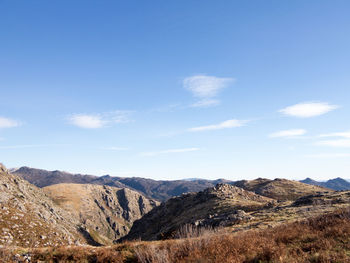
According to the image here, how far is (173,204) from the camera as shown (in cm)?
7456

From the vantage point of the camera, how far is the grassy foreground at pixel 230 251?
31.8ft

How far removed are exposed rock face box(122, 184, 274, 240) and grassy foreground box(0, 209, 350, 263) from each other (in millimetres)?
19813

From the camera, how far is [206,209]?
165 feet

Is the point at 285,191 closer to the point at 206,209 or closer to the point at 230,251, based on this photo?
the point at 206,209

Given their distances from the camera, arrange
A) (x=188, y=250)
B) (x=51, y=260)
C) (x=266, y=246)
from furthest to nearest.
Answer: (x=51, y=260)
(x=188, y=250)
(x=266, y=246)

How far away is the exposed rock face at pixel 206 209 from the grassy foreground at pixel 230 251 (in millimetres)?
19813

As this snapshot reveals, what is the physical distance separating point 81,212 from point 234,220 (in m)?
169

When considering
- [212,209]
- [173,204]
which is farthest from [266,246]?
[173,204]

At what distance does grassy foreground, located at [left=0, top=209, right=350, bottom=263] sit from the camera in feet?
31.8

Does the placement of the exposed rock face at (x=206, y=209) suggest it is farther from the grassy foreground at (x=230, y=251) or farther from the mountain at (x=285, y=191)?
the grassy foreground at (x=230, y=251)

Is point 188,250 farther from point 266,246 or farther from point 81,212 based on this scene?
point 81,212

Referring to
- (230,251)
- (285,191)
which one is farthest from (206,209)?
(285,191)

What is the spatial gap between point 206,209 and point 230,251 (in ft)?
136

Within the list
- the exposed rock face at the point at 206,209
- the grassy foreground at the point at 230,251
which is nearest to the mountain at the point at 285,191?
the exposed rock face at the point at 206,209
